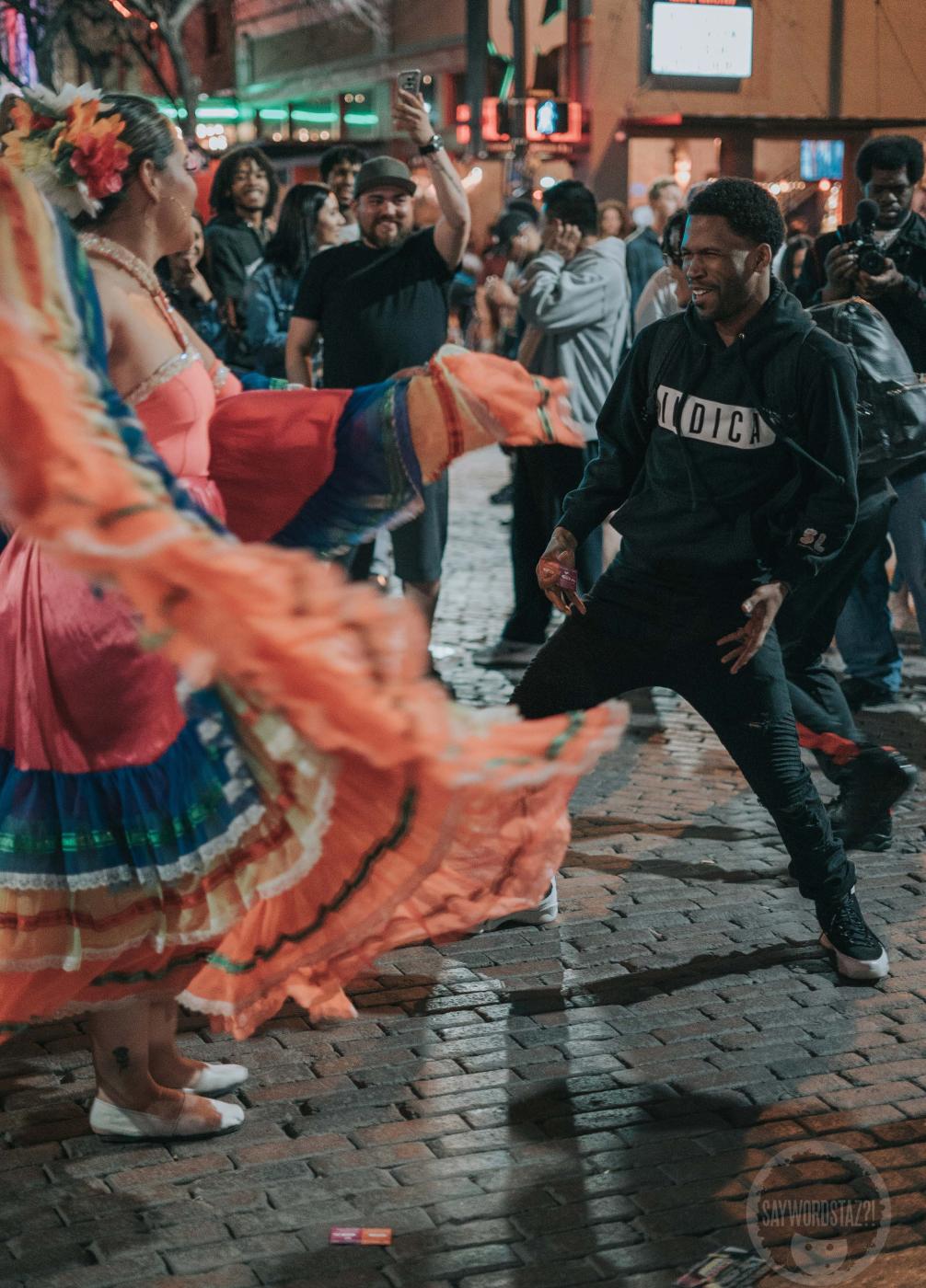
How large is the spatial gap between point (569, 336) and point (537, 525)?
1.00m

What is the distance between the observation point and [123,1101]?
11.3ft

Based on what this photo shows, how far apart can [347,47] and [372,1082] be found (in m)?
41.8

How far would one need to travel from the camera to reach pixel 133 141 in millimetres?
3230

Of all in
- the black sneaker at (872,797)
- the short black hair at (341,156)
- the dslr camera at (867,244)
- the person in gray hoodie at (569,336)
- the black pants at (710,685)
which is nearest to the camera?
the black pants at (710,685)

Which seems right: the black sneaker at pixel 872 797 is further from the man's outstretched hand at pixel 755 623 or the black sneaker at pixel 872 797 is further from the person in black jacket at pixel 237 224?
the person in black jacket at pixel 237 224

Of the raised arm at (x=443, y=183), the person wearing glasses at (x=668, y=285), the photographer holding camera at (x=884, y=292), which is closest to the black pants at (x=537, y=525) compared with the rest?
the person wearing glasses at (x=668, y=285)

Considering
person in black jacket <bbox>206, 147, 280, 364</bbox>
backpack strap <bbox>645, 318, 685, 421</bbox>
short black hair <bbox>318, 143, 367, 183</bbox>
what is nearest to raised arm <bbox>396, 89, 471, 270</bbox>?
person in black jacket <bbox>206, 147, 280, 364</bbox>

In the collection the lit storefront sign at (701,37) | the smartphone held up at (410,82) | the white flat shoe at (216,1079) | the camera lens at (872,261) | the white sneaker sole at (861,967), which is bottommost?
the white sneaker sole at (861,967)

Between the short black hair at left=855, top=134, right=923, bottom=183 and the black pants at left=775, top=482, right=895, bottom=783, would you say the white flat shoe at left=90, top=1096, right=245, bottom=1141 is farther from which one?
the short black hair at left=855, top=134, right=923, bottom=183

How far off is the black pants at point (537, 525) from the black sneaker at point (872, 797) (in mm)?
2547

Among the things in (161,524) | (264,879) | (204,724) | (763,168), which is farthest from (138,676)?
(763,168)

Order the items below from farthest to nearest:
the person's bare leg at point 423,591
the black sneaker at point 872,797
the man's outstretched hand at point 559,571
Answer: the person's bare leg at point 423,591 < the black sneaker at point 872,797 < the man's outstretched hand at point 559,571

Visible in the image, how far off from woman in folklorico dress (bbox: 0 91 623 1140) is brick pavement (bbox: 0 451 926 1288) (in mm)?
252

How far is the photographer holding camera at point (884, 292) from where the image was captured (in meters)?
6.39
